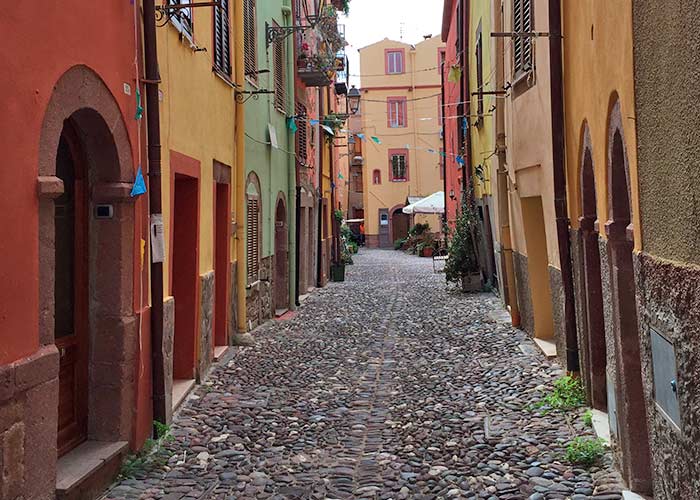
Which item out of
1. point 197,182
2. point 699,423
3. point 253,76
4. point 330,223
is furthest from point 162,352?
point 330,223

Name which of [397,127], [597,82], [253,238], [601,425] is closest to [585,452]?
[601,425]

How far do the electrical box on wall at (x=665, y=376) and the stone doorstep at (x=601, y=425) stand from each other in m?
1.99

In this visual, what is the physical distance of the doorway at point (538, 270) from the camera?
10.0 m

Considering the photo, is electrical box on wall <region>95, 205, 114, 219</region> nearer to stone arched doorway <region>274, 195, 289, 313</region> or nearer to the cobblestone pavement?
the cobblestone pavement

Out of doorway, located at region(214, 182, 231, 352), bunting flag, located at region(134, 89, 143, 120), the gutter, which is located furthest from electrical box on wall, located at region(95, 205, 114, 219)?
doorway, located at region(214, 182, 231, 352)

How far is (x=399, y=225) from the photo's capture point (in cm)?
4753

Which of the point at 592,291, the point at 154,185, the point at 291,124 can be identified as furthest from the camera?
the point at 291,124

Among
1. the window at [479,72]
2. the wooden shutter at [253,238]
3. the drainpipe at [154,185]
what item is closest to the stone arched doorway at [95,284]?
the drainpipe at [154,185]

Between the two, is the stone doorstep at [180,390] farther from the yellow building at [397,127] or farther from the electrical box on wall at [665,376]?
the yellow building at [397,127]

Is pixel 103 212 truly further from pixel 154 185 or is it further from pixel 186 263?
pixel 186 263

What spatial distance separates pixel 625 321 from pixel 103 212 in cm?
373

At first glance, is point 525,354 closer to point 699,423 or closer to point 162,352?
point 162,352

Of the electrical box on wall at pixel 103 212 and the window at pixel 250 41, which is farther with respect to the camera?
the window at pixel 250 41

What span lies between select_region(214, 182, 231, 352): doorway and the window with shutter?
6.45 metres
